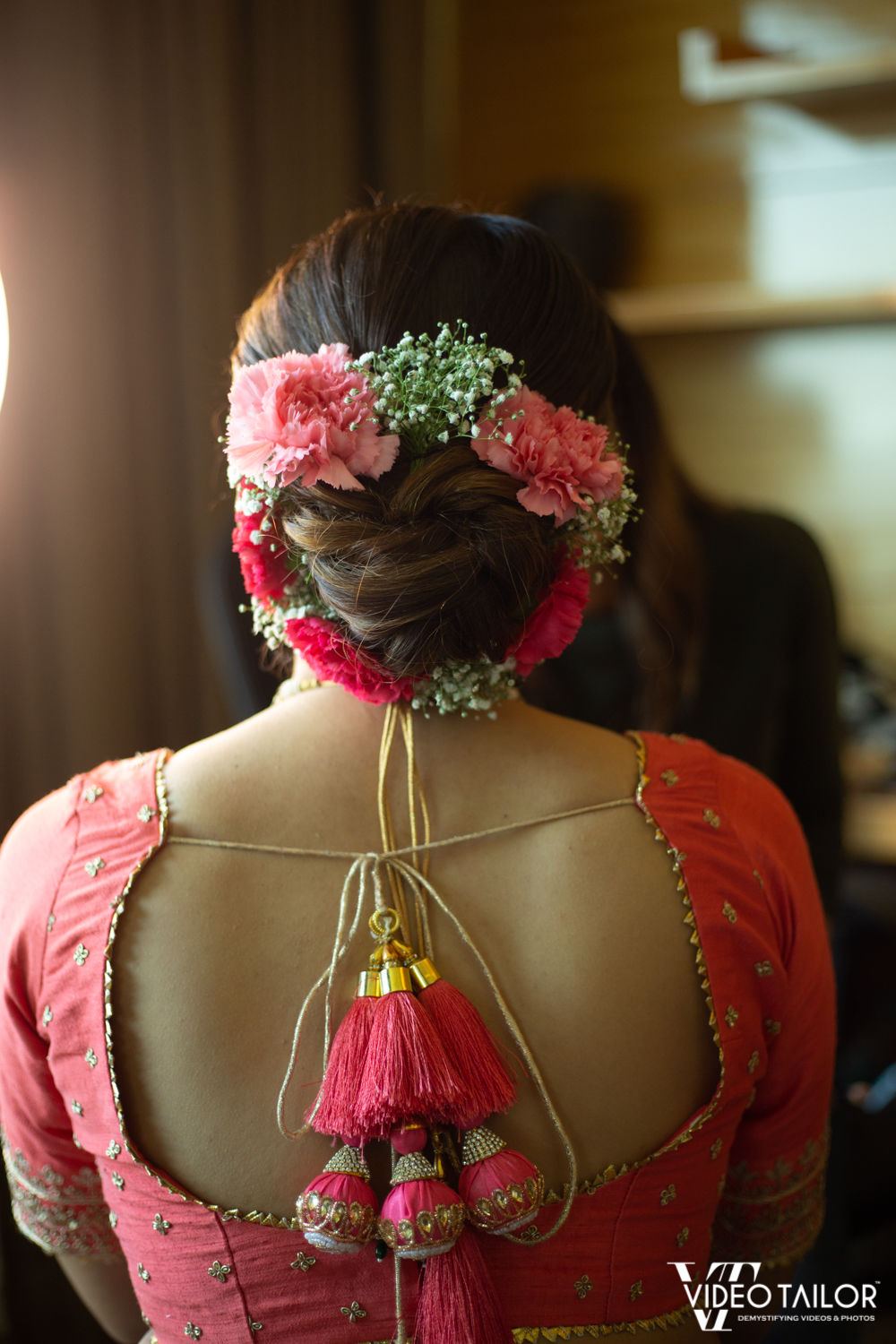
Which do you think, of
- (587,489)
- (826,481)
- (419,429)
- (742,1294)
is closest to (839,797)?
(742,1294)

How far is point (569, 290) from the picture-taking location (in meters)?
0.84

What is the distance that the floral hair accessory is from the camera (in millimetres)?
728

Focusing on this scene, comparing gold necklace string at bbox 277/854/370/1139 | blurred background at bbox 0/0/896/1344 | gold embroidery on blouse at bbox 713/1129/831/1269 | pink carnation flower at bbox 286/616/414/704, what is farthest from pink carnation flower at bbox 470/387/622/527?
gold embroidery on blouse at bbox 713/1129/831/1269

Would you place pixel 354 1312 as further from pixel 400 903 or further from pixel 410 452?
pixel 410 452

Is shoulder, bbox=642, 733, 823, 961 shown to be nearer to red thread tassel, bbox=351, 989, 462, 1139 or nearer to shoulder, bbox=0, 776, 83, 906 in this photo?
red thread tassel, bbox=351, 989, 462, 1139

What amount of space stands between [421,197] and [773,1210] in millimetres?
2044

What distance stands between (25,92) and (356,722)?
3.44 ft

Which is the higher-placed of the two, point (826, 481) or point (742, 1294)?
point (826, 481)

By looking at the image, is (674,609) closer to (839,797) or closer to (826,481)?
(839,797)

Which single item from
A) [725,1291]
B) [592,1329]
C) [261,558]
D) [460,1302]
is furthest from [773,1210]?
[261,558]

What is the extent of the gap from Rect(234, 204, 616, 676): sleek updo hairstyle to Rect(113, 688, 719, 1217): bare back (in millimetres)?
100

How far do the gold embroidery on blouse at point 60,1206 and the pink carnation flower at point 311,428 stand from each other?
0.59 meters

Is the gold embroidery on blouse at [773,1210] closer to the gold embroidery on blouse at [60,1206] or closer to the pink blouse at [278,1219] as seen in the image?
the pink blouse at [278,1219]

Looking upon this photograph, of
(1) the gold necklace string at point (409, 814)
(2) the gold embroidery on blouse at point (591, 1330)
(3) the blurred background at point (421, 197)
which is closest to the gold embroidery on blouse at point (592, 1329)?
(2) the gold embroidery on blouse at point (591, 1330)
